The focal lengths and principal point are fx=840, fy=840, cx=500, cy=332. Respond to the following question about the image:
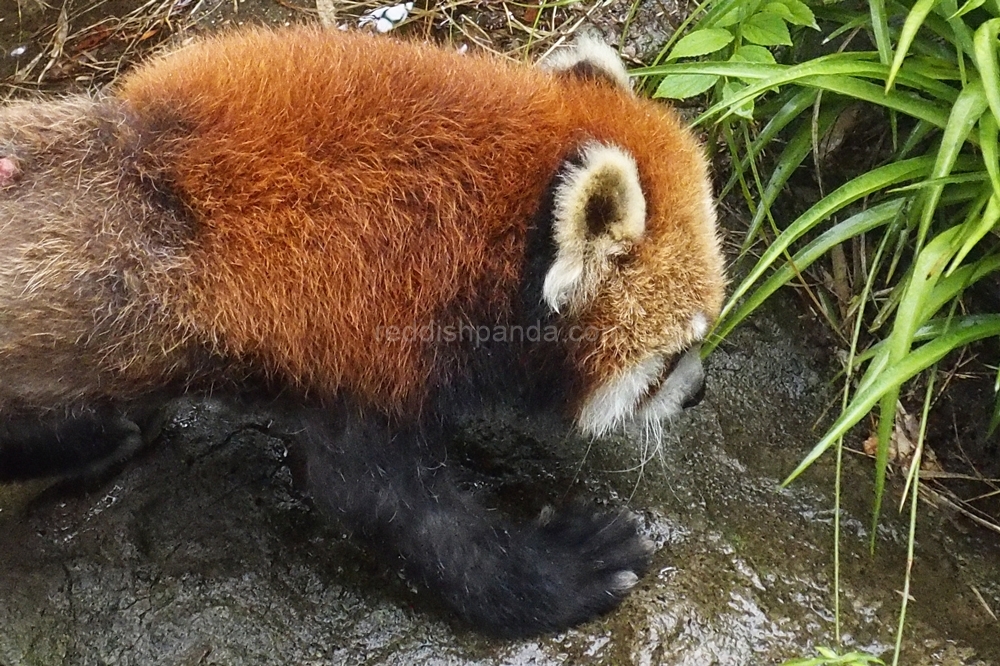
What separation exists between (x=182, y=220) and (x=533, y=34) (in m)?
1.78

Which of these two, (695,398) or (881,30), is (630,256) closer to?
(695,398)

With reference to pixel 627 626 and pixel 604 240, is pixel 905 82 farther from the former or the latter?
pixel 627 626

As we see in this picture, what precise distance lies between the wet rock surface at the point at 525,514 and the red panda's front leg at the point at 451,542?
78mm

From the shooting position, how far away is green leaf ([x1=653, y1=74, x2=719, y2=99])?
2191 mm

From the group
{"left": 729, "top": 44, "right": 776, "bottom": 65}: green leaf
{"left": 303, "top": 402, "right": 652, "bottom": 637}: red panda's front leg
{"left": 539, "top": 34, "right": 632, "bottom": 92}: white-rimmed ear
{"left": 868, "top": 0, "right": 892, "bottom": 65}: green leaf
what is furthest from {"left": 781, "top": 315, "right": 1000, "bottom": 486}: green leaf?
{"left": 539, "top": 34, "right": 632, "bottom": 92}: white-rimmed ear

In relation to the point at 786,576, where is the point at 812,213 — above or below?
above

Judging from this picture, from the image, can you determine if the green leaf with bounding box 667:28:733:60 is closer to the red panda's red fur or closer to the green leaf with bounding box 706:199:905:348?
the red panda's red fur

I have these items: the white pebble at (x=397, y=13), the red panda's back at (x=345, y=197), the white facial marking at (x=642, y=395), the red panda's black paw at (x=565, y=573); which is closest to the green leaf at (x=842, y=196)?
the white facial marking at (x=642, y=395)

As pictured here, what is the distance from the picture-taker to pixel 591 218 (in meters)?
1.74

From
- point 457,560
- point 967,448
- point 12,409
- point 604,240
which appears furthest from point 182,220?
point 967,448

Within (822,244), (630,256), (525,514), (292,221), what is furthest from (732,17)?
(525,514)

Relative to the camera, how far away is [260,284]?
1780mm

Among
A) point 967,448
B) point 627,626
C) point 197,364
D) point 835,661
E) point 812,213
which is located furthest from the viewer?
point 967,448

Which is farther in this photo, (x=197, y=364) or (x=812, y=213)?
(x=812, y=213)
